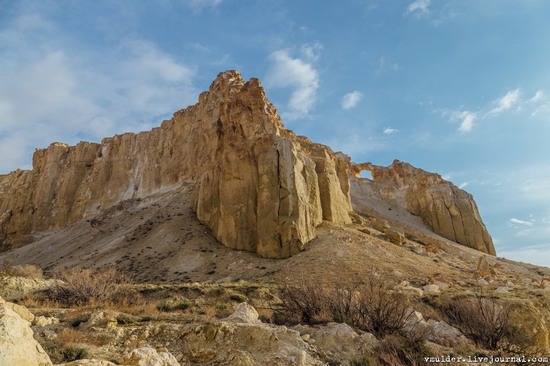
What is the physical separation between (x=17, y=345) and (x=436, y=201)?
61.4m

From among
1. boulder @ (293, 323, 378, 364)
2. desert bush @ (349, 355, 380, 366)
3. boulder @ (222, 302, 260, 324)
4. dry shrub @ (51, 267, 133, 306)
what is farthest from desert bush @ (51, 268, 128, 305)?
desert bush @ (349, 355, 380, 366)

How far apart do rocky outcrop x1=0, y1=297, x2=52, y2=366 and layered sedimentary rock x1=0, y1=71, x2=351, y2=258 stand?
77.7 feet

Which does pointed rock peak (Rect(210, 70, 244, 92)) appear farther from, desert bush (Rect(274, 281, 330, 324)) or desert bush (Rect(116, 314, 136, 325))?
desert bush (Rect(116, 314, 136, 325))

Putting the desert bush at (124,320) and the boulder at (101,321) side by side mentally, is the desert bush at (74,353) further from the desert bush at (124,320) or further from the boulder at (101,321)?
the desert bush at (124,320)

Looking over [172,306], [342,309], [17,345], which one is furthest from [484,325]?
[17,345]

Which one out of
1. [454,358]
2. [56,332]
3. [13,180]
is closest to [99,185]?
[13,180]

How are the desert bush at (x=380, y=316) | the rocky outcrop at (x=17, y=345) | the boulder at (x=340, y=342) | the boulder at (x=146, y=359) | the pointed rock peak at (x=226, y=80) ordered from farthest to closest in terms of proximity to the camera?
the pointed rock peak at (x=226, y=80) → the desert bush at (x=380, y=316) → the boulder at (x=340, y=342) → the boulder at (x=146, y=359) → the rocky outcrop at (x=17, y=345)

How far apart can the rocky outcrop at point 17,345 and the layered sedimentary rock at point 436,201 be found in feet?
186

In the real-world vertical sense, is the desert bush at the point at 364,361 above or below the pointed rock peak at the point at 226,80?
below

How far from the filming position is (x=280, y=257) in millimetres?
28125

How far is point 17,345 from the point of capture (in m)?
4.52

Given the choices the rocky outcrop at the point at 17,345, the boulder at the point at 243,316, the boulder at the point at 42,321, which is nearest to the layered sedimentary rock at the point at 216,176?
the boulder at the point at 243,316

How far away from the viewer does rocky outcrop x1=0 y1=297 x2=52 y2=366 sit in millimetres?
4355

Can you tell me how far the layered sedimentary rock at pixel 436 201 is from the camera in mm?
55125
